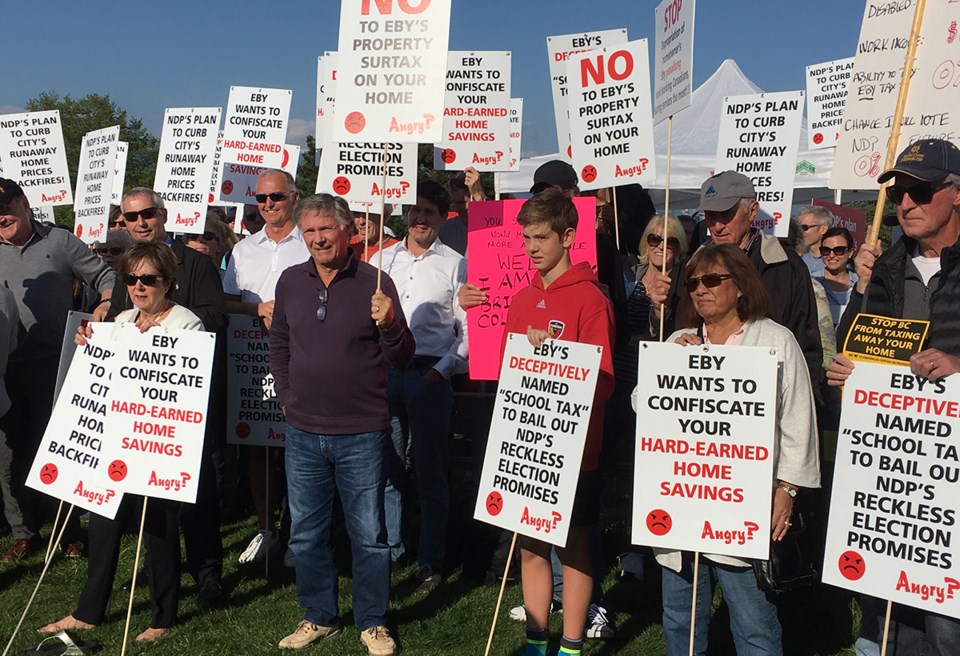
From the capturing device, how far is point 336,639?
5422mm

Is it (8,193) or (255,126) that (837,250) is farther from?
(255,126)

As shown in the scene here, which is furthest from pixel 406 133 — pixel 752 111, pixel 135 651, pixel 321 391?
pixel 752 111

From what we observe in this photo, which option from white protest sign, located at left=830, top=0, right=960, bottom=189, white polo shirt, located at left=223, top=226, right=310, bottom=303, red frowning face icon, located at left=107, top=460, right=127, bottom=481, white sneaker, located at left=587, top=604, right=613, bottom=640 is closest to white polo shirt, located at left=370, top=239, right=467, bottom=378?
white polo shirt, located at left=223, top=226, right=310, bottom=303

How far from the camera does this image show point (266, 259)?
22.0ft

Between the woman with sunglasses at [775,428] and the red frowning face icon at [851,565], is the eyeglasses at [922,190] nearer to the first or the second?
the woman with sunglasses at [775,428]

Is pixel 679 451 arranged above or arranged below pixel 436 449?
above

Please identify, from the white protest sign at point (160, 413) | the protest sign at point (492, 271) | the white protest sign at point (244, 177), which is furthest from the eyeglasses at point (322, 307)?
the white protest sign at point (244, 177)

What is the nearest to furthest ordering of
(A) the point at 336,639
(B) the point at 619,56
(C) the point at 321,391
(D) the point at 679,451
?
(D) the point at 679,451, (C) the point at 321,391, (A) the point at 336,639, (B) the point at 619,56

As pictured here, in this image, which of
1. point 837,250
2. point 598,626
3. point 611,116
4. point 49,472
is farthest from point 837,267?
point 49,472

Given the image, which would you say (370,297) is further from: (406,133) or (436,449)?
(436,449)

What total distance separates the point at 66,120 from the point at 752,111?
72307 mm

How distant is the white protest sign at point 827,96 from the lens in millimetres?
11398

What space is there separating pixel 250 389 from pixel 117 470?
5.60 ft

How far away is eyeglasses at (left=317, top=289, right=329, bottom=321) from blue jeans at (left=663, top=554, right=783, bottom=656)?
216 centimetres
